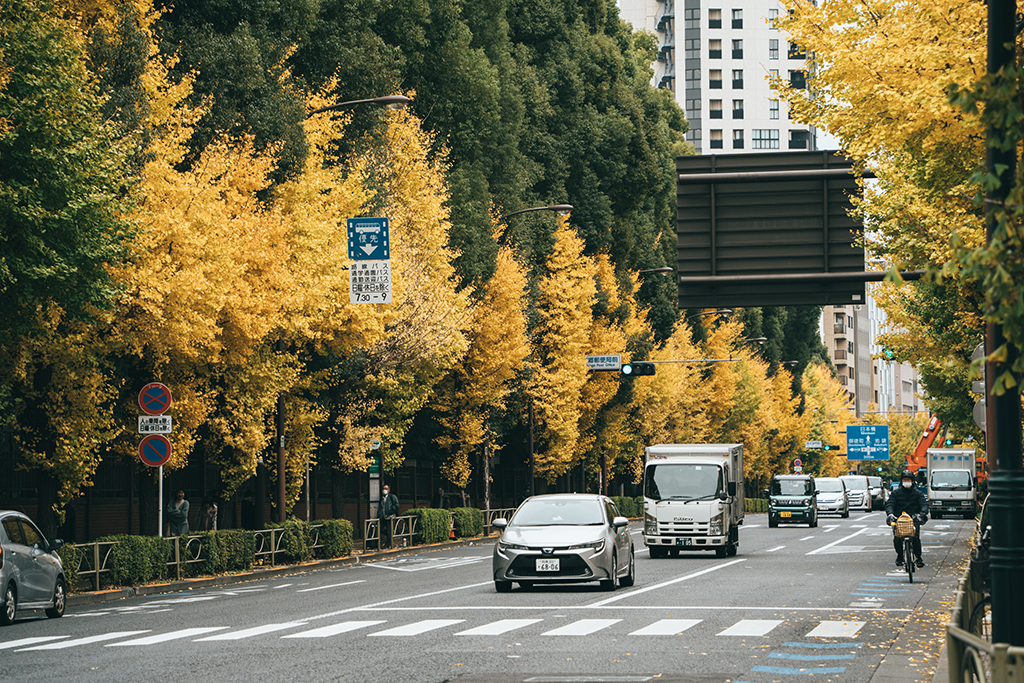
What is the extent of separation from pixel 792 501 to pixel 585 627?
1634 inches

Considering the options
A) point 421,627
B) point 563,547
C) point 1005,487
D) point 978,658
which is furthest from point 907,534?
point 978,658

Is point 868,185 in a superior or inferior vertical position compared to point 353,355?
superior

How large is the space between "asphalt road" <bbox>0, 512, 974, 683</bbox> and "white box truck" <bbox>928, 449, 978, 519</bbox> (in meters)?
41.3

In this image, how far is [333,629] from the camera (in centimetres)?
1666

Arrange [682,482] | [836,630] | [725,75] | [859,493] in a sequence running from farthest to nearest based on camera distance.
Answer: [725,75] < [859,493] < [682,482] < [836,630]

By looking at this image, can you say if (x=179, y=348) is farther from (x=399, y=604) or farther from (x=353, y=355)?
(x=353, y=355)

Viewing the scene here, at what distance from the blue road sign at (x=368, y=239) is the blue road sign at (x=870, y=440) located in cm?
8766

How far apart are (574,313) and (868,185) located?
30.2 metres

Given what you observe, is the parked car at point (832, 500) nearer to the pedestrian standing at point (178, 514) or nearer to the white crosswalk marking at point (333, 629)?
the pedestrian standing at point (178, 514)

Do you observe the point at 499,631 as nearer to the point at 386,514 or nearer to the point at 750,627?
the point at 750,627

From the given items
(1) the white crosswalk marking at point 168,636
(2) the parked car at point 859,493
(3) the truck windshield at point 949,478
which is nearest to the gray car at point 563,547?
(1) the white crosswalk marking at point 168,636

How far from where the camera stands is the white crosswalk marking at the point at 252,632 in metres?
15.8

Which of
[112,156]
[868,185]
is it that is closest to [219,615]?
[112,156]

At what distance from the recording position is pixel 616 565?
22578 millimetres
